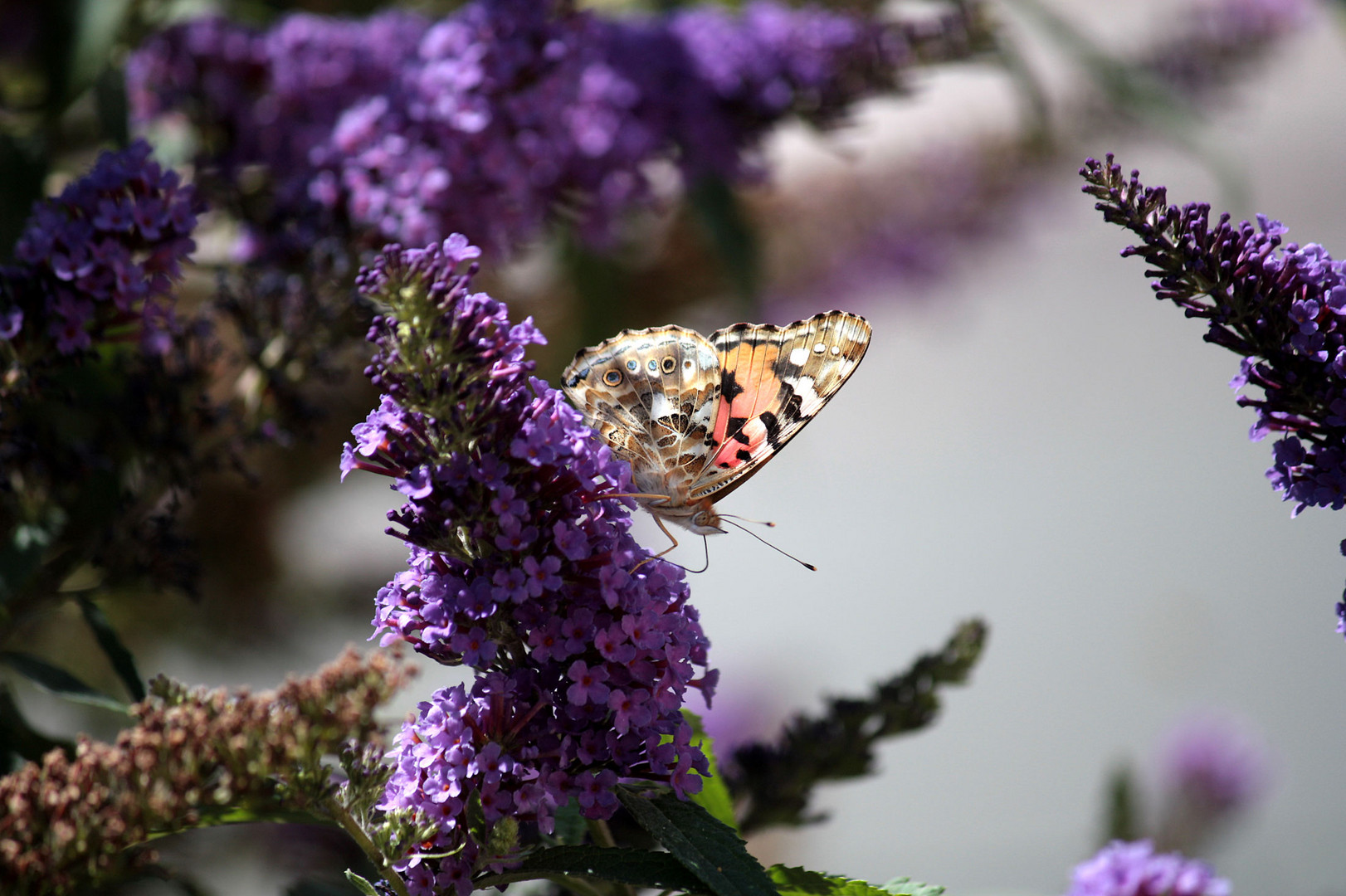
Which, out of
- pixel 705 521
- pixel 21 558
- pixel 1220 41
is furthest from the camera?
pixel 1220 41

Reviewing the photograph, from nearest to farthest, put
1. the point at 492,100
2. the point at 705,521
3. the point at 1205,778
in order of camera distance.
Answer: the point at 705,521 < the point at 492,100 < the point at 1205,778

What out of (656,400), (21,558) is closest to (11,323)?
(21,558)

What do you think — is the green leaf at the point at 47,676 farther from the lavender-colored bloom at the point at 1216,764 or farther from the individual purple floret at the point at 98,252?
the lavender-colored bloom at the point at 1216,764

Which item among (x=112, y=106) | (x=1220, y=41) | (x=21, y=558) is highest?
(x=1220, y=41)

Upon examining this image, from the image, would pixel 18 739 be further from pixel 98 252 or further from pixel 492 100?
pixel 492 100

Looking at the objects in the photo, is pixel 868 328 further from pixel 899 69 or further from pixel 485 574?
pixel 899 69

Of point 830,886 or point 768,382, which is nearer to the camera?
point 830,886
